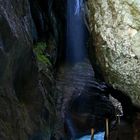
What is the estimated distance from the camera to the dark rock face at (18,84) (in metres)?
4.47

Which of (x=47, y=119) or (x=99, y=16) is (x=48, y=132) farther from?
(x=99, y=16)

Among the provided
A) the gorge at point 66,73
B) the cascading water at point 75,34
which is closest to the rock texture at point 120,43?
the gorge at point 66,73

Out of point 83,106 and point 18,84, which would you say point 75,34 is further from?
point 18,84

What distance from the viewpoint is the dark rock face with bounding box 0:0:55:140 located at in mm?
4468

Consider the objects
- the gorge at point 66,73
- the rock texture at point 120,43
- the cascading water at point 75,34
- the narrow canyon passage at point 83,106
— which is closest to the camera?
the gorge at point 66,73

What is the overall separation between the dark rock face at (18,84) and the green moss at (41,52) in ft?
8.69

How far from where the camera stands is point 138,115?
804 centimetres

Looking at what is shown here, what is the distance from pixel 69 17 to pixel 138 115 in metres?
8.06

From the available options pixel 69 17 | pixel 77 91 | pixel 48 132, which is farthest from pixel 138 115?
pixel 69 17

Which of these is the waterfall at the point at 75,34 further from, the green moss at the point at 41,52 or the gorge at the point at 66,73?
the green moss at the point at 41,52

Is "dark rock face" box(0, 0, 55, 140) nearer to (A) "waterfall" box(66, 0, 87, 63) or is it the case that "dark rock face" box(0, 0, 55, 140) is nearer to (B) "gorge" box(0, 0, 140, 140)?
(B) "gorge" box(0, 0, 140, 140)

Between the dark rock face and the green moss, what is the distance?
265 cm

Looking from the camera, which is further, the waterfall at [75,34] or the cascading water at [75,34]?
the waterfall at [75,34]

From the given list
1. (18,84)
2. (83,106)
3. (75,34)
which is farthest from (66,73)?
(18,84)
